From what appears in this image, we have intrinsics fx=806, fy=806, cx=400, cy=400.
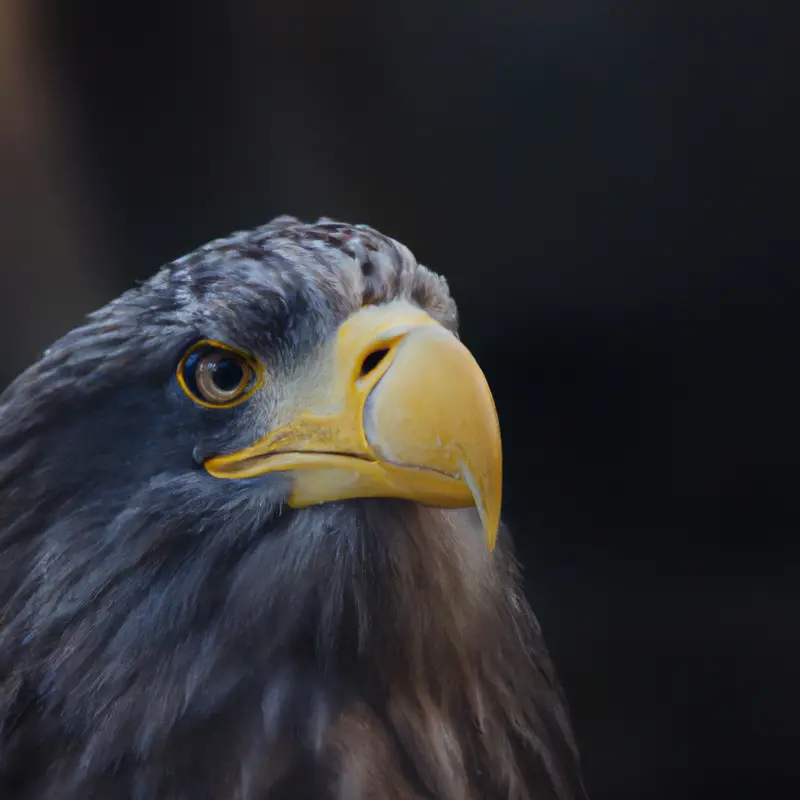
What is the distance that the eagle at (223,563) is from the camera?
2.66ft

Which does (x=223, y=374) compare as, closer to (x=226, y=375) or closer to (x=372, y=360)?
(x=226, y=375)

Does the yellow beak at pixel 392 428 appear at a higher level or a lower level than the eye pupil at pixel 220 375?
lower

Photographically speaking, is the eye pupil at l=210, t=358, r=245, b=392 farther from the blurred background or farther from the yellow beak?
the blurred background

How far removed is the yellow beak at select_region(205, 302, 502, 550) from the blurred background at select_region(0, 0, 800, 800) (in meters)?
0.34

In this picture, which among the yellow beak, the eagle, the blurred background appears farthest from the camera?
the blurred background

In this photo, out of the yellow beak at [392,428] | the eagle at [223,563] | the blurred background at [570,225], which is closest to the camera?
the yellow beak at [392,428]

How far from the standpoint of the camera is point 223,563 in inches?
32.5

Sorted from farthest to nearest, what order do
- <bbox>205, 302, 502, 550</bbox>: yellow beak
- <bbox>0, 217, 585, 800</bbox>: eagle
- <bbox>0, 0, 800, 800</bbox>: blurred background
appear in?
<bbox>0, 0, 800, 800</bbox>: blurred background, <bbox>0, 217, 585, 800</bbox>: eagle, <bbox>205, 302, 502, 550</bbox>: yellow beak

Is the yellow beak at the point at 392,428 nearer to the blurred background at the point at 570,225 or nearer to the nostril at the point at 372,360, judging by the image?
the nostril at the point at 372,360

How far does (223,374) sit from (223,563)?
194mm

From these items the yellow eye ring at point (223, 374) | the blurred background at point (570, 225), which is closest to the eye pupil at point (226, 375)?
the yellow eye ring at point (223, 374)

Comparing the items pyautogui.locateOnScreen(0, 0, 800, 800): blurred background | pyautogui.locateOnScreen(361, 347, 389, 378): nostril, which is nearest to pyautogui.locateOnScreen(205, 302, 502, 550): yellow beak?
pyautogui.locateOnScreen(361, 347, 389, 378): nostril

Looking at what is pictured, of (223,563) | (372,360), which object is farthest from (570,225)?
(223,563)

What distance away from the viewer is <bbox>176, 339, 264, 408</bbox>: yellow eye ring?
32.4 inches
